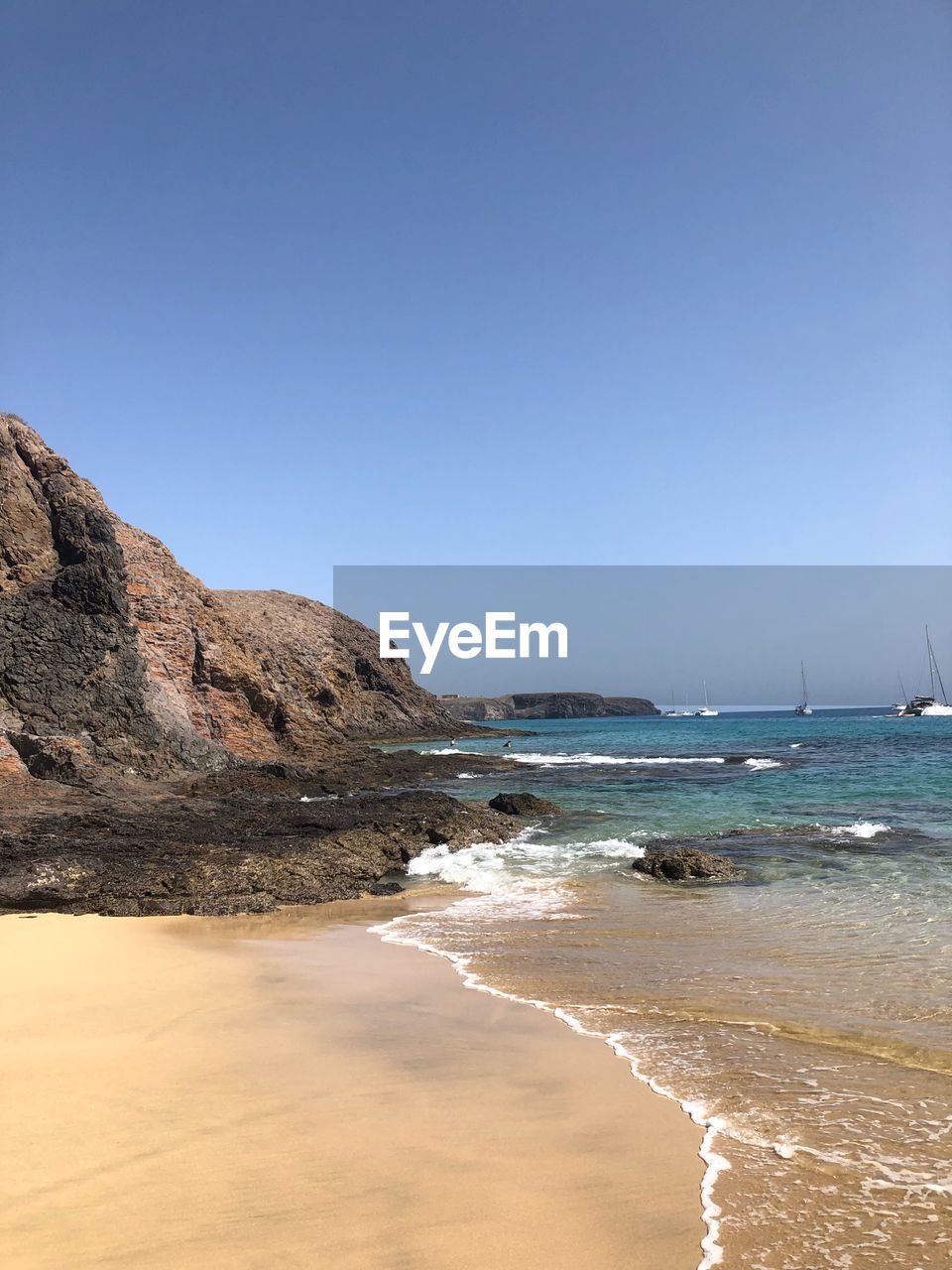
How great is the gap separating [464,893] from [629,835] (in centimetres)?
628

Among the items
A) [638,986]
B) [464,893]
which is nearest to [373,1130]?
[638,986]

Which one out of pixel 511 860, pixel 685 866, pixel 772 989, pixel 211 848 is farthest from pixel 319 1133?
pixel 511 860

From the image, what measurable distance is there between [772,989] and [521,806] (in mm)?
13754

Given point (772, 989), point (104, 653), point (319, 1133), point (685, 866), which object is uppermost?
point (104, 653)

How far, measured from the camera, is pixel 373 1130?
3953 millimetres

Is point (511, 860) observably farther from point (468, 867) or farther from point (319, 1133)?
point (319, 1133)

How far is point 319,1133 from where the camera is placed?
3.92 meters

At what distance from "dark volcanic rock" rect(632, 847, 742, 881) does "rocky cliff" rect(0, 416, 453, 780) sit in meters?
12.3

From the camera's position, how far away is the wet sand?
3020mm

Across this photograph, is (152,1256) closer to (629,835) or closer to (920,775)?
(629,835)

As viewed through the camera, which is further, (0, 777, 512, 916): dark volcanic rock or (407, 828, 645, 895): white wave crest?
(407, 828, 645, 895): white wave crest

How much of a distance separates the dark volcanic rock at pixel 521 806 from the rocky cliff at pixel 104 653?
9231 millimetres

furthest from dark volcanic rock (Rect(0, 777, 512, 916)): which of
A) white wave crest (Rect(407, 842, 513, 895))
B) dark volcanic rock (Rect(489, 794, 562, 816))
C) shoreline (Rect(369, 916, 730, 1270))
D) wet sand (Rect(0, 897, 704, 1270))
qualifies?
wet sand (Rect(0, 897, 704, 1270))

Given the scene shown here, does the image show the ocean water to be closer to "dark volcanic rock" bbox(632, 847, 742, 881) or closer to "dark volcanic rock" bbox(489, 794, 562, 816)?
"dark volcanic rock" bbox(632, 847, 742, 881)
